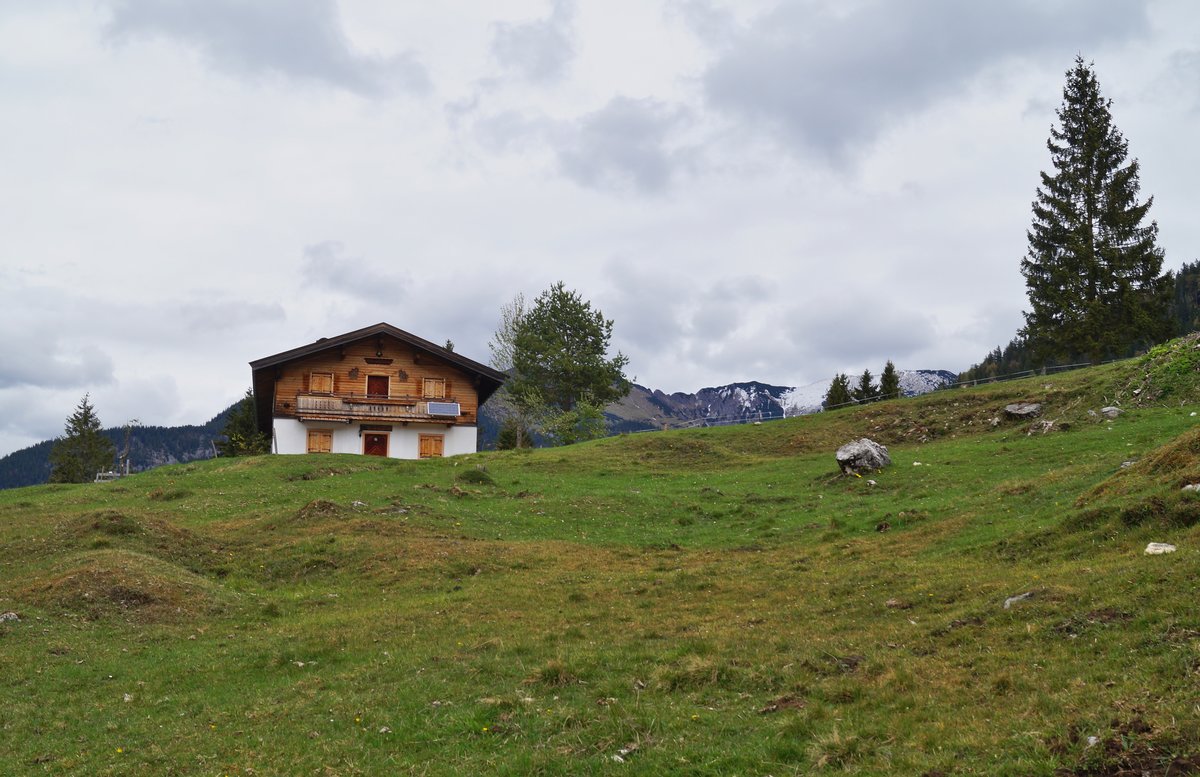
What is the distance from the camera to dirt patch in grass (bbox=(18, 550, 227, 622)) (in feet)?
64.6

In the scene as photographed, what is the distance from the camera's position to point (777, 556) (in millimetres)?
24078

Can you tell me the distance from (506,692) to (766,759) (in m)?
5.17

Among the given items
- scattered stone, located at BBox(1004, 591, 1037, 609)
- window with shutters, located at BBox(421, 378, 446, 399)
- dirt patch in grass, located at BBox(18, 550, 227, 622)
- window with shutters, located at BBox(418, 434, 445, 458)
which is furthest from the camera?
window with shutters, located at BBox(421, 378, 446, 399)

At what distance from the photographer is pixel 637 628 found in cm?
1689

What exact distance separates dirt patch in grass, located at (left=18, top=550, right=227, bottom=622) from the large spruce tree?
6852cm

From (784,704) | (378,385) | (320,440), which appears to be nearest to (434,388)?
(378,385)

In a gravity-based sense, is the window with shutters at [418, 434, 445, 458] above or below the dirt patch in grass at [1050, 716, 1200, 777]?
above

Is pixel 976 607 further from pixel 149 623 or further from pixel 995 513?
pixel 149 623

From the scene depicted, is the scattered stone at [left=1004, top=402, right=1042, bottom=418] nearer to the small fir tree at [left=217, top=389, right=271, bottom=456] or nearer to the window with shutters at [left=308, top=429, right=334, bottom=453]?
the window with shutters at [left=308, top=429, right=334, bottom=453]

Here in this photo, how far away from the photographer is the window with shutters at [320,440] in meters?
63.4

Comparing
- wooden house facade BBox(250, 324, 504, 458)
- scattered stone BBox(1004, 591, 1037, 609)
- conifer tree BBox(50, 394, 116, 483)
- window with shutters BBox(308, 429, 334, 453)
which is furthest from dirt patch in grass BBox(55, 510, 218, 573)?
conifer tree BBox(50, 394, 116, 483)

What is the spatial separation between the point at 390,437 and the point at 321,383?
7.05 m

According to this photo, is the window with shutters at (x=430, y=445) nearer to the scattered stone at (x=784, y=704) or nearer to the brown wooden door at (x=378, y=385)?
the brown wooden door at (x=378, y=385)

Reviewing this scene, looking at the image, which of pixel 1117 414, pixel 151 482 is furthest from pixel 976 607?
pixel 151 482
